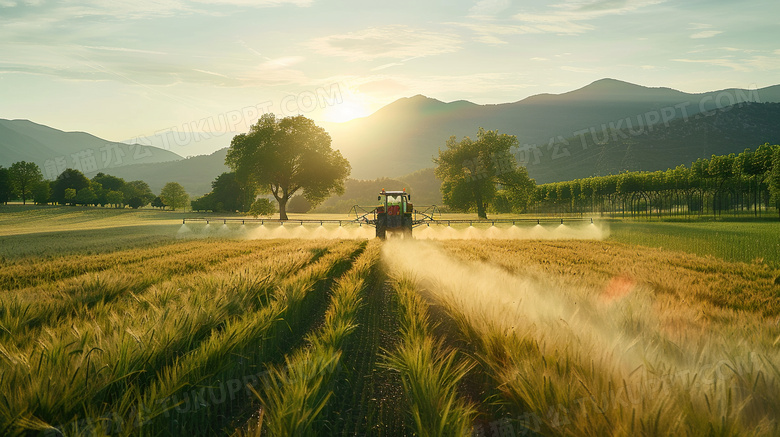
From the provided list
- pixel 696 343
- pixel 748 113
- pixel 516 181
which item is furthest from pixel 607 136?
pixel 696 343

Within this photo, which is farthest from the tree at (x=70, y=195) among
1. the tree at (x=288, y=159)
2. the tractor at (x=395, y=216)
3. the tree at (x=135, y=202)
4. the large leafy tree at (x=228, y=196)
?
the tractor at (x=395, y=216)

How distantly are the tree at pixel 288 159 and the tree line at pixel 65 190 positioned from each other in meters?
49.1

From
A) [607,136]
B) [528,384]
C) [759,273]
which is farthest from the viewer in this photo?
[607,136]

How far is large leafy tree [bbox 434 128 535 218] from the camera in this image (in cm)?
5031

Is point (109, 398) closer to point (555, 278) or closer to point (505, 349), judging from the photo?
point (505, 349)

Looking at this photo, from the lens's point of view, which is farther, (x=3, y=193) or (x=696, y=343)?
(x=3, y=193)

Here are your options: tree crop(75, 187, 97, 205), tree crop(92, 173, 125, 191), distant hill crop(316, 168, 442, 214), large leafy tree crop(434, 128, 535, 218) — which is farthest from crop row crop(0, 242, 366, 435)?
tree crop(92, 173, 125, 191)

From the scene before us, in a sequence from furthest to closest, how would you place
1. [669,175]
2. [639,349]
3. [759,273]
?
[669,175]
[759,273]
[639,349]

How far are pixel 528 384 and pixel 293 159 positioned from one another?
45316 mm

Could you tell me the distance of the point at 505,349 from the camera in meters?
3.32

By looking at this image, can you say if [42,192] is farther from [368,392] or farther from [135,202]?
[368,392]

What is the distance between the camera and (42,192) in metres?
69.8

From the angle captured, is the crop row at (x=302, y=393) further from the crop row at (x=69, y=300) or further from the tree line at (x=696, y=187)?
the tree line at (x=696, y=187)

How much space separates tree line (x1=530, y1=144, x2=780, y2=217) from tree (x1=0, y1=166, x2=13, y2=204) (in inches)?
3217
